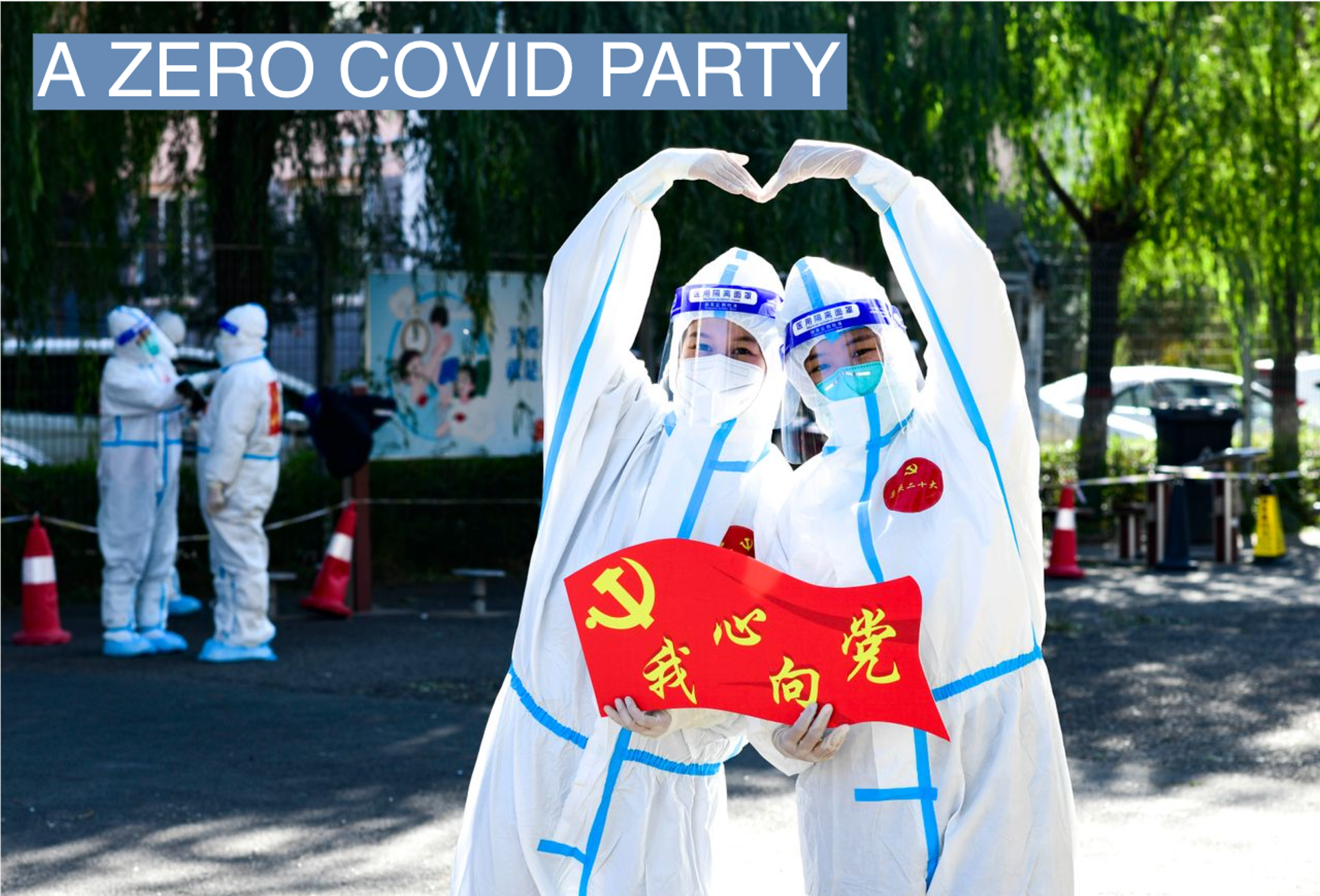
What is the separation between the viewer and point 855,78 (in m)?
11.9

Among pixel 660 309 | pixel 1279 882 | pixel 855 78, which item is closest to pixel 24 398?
pixel 660 309

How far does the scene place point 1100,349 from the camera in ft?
55.4

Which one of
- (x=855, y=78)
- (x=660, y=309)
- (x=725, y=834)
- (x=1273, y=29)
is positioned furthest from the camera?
(x=1273, y=29)

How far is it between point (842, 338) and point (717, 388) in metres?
0.38

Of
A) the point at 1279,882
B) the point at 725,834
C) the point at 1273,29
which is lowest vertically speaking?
the point at 1279,882

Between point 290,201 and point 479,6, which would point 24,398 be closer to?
point 290,201

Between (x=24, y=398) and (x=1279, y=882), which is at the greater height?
(x=24, y=398)

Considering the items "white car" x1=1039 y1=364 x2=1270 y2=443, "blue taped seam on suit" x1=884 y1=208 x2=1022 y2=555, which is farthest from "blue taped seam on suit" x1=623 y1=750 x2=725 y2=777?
"white car" x1=1039 y1=364 x2=1270 y2=443

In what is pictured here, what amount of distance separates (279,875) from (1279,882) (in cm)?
309

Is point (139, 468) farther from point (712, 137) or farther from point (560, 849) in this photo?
point (560, 849)

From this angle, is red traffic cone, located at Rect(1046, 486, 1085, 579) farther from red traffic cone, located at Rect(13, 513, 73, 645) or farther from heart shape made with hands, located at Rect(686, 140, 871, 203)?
heart shape made with hands, located at Rect(686, 140, 871, 203)

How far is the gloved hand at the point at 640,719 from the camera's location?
12.1 ft

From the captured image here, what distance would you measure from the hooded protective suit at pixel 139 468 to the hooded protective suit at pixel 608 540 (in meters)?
6.65

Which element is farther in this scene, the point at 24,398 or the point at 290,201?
the point at 290,201
